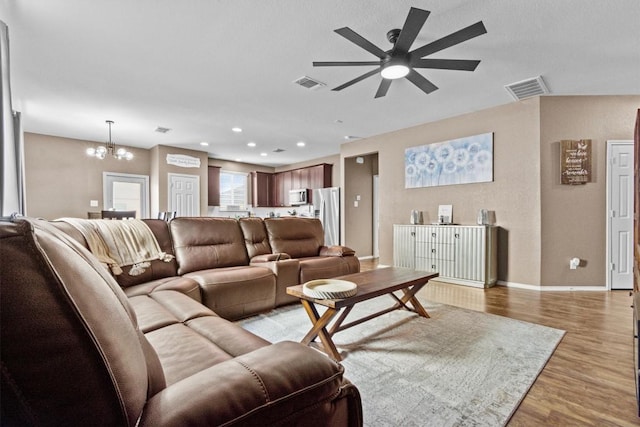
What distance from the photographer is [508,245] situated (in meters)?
4.22

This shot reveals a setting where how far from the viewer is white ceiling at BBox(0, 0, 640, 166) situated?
230cm

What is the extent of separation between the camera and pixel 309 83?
3576 mm

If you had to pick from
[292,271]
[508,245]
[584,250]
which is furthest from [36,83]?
[584,250]

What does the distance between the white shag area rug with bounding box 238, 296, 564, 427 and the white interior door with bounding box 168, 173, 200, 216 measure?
4.86 meters

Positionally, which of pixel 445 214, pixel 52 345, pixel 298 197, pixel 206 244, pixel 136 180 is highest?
pixel 136 180

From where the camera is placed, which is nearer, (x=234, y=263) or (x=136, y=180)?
(x=234, y=263)

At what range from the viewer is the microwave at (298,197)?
780 cm

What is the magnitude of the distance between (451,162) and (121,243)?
4521 millimetres

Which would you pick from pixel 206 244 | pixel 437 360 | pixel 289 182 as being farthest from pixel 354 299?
pixel 289 182

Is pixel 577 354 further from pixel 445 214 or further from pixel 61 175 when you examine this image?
pixel 61 175

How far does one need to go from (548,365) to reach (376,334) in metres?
1.15

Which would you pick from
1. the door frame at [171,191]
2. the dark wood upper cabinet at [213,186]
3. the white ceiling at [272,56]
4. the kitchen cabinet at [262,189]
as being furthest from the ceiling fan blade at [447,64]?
the kitchen cabinet at [262,189]

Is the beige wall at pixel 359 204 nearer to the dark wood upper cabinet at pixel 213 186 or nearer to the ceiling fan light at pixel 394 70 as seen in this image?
the dark wood upper cabinet at pixel 213 186

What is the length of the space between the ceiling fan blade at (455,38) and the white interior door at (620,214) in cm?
321
